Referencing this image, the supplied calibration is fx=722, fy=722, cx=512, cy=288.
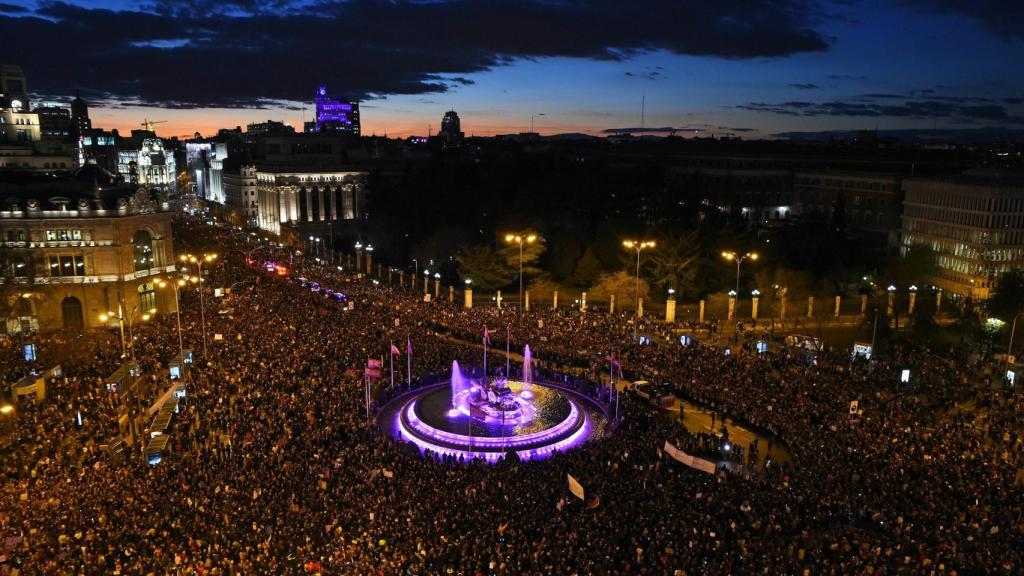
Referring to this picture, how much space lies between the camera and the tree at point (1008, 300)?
41.7m

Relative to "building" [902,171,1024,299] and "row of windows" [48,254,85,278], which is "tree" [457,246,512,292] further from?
"building" [902,171,1024,299]

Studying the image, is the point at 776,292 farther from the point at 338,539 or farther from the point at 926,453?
the point at 338,539

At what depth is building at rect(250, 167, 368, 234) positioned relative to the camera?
103125mm

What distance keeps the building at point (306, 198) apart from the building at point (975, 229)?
2903 inches

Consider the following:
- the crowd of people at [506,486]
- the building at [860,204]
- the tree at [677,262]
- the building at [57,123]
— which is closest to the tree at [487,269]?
the tree at [677,262]

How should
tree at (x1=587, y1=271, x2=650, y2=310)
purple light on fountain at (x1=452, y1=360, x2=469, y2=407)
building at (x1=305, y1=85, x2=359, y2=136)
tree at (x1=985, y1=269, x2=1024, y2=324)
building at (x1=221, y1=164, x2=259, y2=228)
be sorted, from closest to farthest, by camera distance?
1. purple light on fountain at (x1=452, y1=360, x2=469, y2=407)
2. tree at (x1=985, y1=269, x2=1024, y2=324)
3. tree at (x1=587, y1=271, x2=650, y2=310)
4. building at (x1=221, y1=164, x2=259, y2=228)
5. building at (x1=305, y1=85, x2=359, y2=136)

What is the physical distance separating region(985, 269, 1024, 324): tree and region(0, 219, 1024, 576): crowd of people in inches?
533

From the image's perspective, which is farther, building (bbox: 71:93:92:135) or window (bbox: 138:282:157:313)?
building (bbox: 71:93:92:135)

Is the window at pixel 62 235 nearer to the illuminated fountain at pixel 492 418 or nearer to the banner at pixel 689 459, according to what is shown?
the illuminated fountain at pixel 492 418

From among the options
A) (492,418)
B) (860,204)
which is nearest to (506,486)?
(492,418)

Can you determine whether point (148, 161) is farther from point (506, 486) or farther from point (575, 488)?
point (575, 488)

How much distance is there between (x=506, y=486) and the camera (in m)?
19.9

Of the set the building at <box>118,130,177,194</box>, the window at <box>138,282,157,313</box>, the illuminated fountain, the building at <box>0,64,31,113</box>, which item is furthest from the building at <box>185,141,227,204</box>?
the illuminated fountain

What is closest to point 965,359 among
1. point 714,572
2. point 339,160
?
point 714,572
